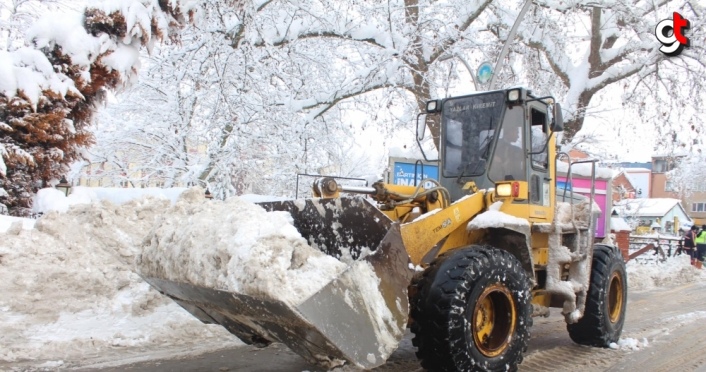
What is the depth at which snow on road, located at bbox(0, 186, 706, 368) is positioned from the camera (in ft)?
19.2

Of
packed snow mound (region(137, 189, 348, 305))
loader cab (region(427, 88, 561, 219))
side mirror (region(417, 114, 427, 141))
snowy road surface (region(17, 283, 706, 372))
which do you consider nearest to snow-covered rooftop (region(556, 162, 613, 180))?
loader cab (region(427, 88, 561, 219))

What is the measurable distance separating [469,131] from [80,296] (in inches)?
186

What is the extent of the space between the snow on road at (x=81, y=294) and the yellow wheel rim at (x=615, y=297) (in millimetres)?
A: 358

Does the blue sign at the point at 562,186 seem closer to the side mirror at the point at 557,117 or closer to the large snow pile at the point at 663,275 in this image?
the side mirror at the point at 557,117

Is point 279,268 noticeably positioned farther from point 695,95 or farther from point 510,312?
point 695,95

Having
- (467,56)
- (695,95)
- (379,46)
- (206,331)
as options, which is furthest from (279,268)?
(695,95)

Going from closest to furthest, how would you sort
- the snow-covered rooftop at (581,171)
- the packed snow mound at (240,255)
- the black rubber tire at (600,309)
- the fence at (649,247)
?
the packed snow mound at (240,255) < the black rubber tire at (600,309) < the snow-covered rooftop at (581,171) < the fence at (649,247)

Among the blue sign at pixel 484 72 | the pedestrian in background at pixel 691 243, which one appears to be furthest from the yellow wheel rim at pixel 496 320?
the pedestrian in background at pixel 691 243

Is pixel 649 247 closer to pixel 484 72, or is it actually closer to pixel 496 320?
pixel 484 72

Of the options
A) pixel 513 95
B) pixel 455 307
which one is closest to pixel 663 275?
pixel 513 95

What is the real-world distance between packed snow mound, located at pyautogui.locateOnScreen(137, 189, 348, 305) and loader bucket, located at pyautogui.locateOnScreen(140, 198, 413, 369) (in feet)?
0.24

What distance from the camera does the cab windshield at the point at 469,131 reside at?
19.3 ft

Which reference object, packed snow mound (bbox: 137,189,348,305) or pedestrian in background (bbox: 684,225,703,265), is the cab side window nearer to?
packed snow mound (bbox: 137,189,348,305)

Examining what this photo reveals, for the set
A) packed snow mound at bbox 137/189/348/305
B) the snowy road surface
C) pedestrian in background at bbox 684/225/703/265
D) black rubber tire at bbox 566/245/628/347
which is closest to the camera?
packed snow mound at bbox 137/189/348/305
